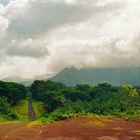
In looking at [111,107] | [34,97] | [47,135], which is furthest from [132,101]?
[34,97]

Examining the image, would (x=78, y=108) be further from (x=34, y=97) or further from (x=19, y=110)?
(x=34, y=97)

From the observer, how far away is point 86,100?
435 ft

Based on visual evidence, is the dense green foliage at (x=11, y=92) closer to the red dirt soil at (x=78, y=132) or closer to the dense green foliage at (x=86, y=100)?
the dense green foliage at (x=86, y=100)

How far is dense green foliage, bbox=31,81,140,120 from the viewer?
83694 millimetres

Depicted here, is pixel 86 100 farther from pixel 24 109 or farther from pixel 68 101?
pixel 24 109

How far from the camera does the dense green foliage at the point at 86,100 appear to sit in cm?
8369

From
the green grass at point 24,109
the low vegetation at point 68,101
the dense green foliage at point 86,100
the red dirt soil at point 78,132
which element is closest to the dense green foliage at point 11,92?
the low vegetation at point 68,101

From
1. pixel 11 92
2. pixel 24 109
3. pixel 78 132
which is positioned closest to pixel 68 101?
pixel 24 109

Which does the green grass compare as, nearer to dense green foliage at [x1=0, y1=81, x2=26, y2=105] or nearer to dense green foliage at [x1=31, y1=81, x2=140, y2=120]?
dense green foliage at [x1=0, y1=81, x2=26, y2=105]

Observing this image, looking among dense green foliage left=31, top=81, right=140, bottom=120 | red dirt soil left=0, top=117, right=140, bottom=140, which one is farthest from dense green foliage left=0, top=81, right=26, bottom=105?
red dirt soil left=0, top=117, right=140, bottom=140

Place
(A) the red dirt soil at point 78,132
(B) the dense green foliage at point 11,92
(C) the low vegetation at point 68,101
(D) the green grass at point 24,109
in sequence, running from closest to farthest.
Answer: (A) the red dirt soil at point 78,132
(C) the low vegetation at point 68,101
(D) the green grass at point 24,109
(B) the dense green foliage at point 11,92

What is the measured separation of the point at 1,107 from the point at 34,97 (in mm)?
68939

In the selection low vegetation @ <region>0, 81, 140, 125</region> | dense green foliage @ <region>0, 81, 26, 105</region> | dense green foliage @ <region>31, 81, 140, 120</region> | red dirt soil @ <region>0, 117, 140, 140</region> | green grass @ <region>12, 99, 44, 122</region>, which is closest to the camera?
red dirt soil @ <region>0, 117, 140, 140</region>

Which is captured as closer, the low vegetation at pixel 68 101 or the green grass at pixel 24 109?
the low vegetation at pixel 68 101
